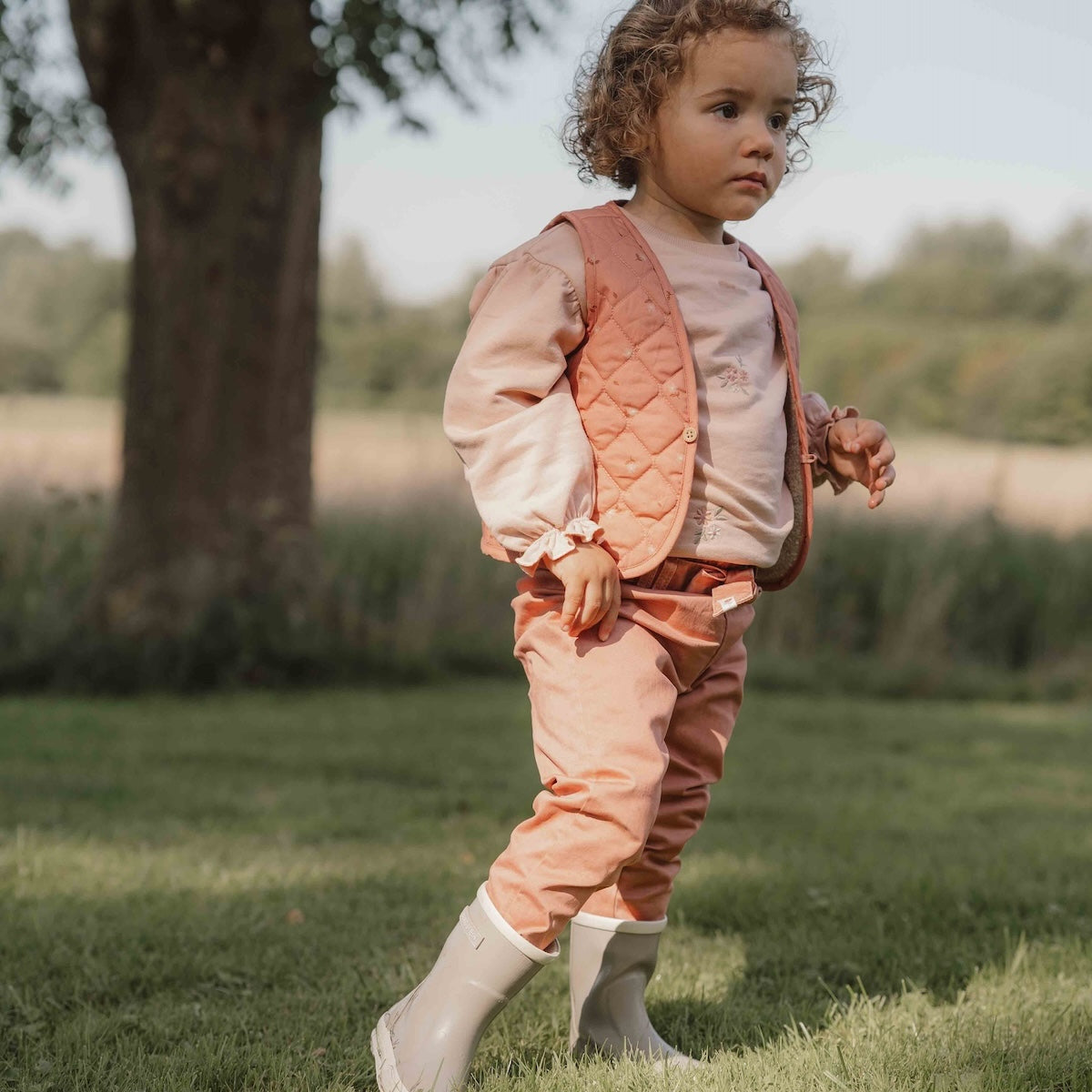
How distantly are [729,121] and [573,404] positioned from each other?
0.51m

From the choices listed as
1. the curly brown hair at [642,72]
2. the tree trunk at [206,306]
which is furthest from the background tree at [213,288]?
the curly brown hair at [642,72]

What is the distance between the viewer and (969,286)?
34.7 m

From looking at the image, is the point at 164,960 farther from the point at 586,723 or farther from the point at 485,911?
the point at 586,723

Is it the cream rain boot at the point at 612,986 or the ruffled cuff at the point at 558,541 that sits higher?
the ruffled cuff at the point at 558,541

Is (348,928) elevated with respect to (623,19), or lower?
lower

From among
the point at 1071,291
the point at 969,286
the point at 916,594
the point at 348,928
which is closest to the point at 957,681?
the point at 916,594

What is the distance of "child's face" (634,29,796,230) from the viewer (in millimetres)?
2123

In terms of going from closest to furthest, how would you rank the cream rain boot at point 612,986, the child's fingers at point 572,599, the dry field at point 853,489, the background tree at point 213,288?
1. the child's fingers at point 572,599
2. the cream rain boot at point 612,986
3. the background tree at point 213,288
4. the dry field at point 853,489

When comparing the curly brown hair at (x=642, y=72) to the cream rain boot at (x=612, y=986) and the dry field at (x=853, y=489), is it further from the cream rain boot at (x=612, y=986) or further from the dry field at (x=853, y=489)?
the dry field at (x=853, y=489)

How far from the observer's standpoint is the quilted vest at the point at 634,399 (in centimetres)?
208

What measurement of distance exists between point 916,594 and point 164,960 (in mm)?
6831

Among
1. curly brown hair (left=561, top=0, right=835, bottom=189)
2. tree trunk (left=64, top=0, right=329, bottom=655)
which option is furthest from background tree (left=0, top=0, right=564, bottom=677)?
curly brown hair (left=561, top=0, right=835, bottom=189)

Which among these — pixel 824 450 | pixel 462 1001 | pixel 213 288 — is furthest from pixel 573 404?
pixel 213 288

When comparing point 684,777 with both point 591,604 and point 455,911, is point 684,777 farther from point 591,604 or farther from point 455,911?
point 455,911
